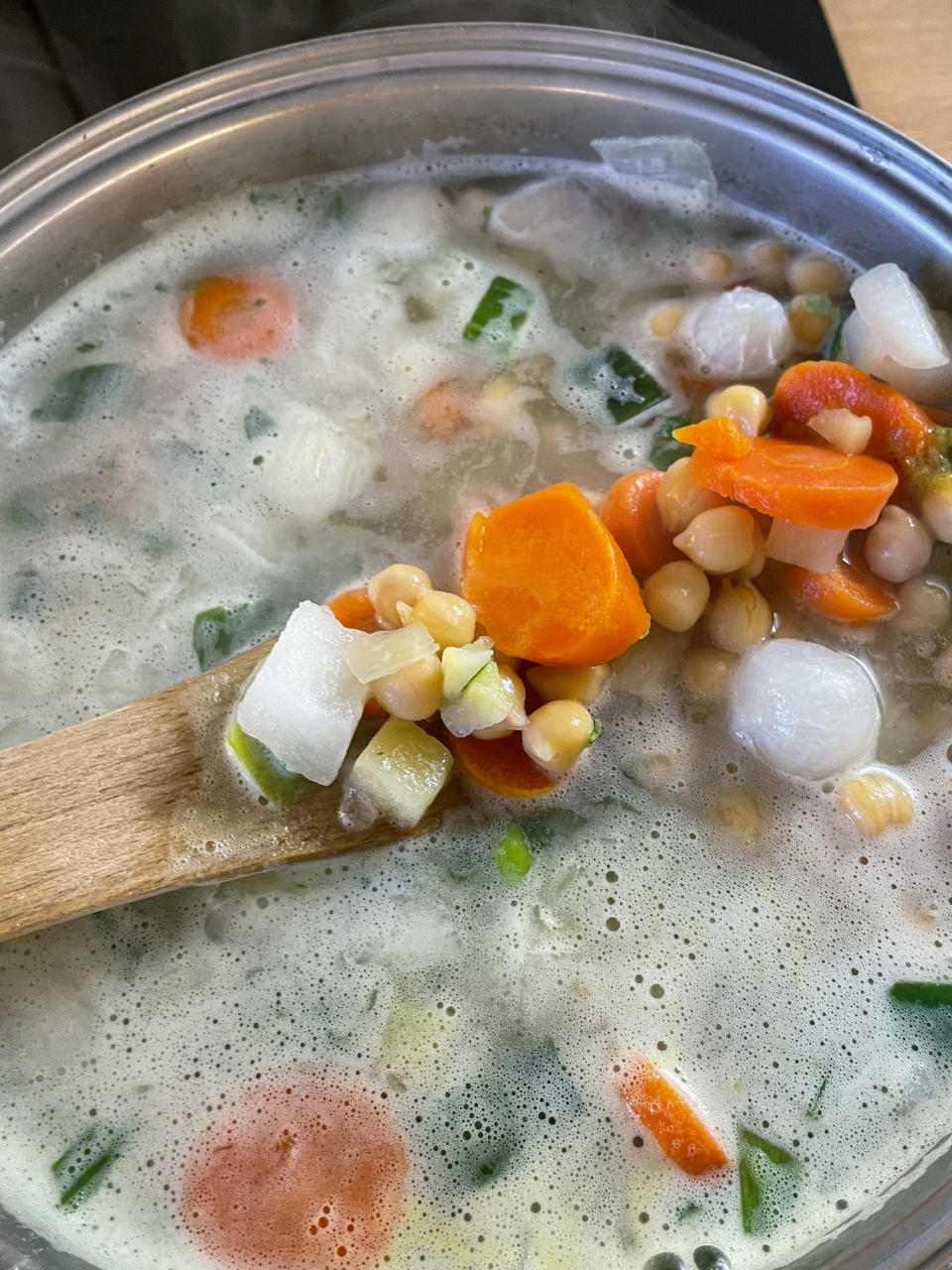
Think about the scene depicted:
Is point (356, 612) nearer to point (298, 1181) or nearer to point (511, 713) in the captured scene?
point (511, 713)

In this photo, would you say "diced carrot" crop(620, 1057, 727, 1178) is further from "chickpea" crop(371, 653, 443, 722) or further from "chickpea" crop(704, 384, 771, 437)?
"chickpea" crop(704, 384, 771, 437)

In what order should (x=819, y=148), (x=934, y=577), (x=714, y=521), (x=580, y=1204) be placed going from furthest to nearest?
(x=819, y=148) → (x=934, y=577) → (x=714, y=521) → (x=580, y=1204)

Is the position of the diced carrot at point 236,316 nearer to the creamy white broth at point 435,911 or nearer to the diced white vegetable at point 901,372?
the creamy white broth at point 435,911

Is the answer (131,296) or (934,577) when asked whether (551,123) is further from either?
(934,577)

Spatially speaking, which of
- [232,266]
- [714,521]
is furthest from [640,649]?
[232,266]

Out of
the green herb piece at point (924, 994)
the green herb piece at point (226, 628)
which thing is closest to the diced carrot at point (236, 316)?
the green herb piece at point (226, 628)
